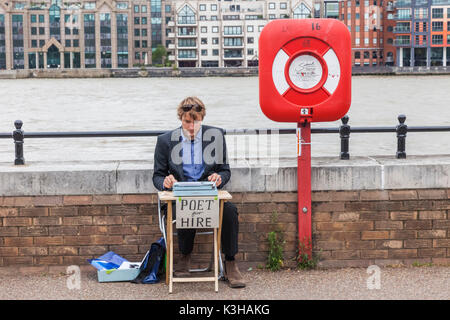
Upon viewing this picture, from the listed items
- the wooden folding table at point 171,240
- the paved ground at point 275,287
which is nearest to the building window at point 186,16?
the paved ground at point 275,287

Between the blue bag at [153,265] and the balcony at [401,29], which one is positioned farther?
the balcony at [401,29]

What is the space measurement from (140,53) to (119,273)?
517 ft

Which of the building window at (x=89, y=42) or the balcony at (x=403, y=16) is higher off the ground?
the balcony at (x=403, y=16)

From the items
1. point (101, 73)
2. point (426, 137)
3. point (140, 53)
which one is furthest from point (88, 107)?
point (140, 53)

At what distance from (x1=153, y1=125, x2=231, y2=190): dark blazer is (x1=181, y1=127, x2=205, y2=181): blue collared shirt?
0.11 feet

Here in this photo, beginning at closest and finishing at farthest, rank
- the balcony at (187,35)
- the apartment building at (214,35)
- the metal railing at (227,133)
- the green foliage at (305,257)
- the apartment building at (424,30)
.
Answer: the green foliage at (305,257), the metal railing at (227,133), the apartment building at (424,30), the balcony at (187,35), the apartment building at (214,35)

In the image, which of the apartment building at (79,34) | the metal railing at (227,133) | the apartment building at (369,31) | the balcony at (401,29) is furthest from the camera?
the apartment building at (79,34)

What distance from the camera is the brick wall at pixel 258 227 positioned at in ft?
19.6

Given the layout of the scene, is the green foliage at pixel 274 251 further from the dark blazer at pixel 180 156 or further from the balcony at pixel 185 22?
the balcony at pixel 185 22

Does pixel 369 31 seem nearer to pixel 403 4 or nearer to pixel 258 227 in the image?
pixel 403 4

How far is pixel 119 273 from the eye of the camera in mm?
5680

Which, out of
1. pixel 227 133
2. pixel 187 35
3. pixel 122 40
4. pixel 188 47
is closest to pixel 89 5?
pixel 122 40

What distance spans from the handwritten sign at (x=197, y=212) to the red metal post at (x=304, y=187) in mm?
967


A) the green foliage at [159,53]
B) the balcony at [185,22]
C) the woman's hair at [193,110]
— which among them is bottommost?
the woman's hair at [193,110]
